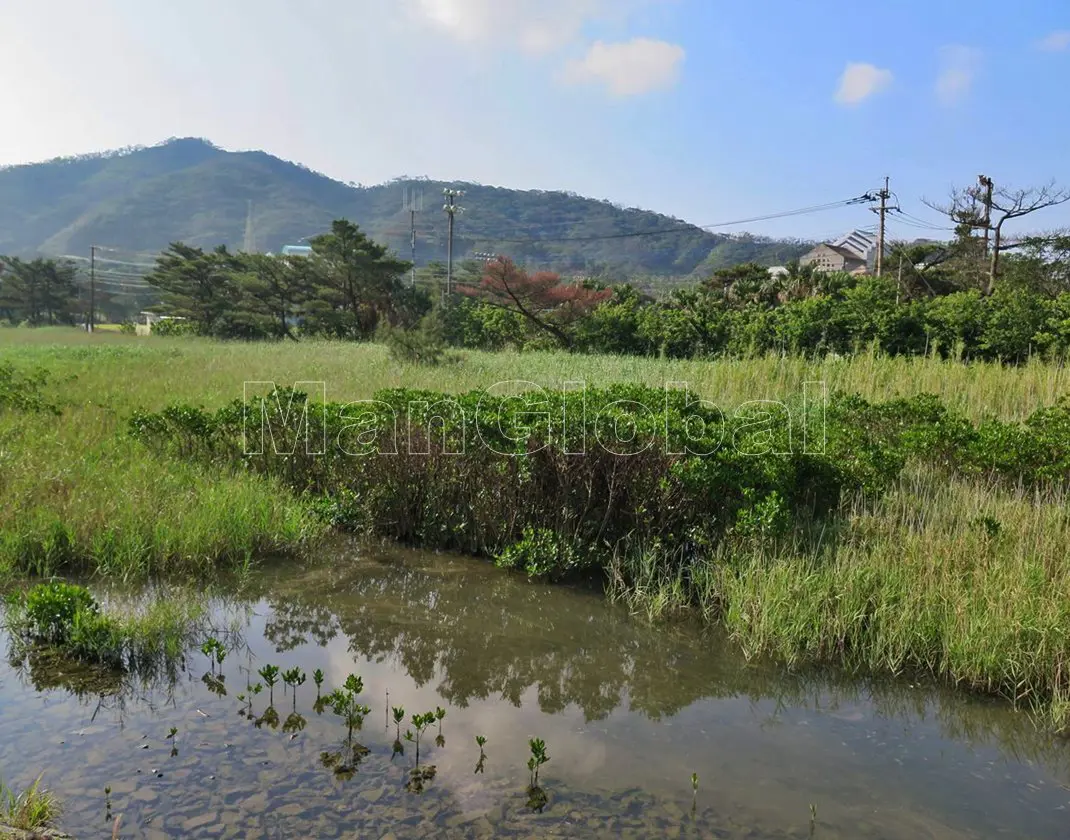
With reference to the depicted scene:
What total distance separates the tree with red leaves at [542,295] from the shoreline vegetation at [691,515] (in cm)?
1917

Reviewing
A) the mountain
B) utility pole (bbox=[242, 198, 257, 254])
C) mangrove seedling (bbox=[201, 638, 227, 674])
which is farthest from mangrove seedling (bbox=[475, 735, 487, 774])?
utility pole (bbox=[242, 198, 257, 254])

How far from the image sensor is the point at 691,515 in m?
5.22

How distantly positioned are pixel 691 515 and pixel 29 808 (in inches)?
152

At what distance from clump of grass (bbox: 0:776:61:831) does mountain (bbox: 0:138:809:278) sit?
287ft

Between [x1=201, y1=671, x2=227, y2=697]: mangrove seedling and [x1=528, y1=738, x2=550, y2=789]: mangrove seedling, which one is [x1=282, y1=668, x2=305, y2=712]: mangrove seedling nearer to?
[x1=201, y1=671, x2=227, y2=697]: mangrove seedling

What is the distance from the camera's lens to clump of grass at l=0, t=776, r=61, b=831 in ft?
8.21

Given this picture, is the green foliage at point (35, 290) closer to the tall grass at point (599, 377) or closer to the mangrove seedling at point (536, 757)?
the tall grass at point (599, 377)

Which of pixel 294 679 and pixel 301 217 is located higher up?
pixel 301 217

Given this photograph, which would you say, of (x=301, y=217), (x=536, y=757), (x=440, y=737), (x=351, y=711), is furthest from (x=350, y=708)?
(x=301, y=217)

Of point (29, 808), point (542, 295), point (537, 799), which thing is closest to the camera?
point (29, 808)

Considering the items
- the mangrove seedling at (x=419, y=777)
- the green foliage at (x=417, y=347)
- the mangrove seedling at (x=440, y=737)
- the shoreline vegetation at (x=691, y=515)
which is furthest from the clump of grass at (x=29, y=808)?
the green foliage at (x=417, y=347)

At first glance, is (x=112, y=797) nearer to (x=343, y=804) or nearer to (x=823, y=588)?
(x=343, y=804)

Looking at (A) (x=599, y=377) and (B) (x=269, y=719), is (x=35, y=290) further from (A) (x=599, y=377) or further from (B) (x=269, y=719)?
(B) (x=269, y=719)

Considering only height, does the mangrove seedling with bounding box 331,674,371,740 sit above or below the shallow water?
above
